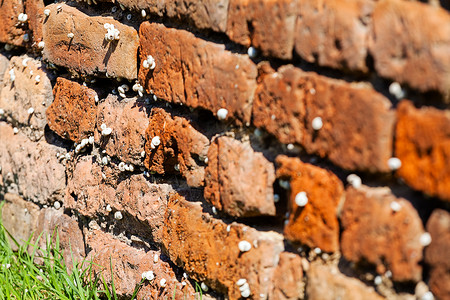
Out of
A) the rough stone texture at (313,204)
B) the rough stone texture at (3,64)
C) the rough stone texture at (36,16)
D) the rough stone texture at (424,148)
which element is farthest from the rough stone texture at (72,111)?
the rough stone texture at (424,148)

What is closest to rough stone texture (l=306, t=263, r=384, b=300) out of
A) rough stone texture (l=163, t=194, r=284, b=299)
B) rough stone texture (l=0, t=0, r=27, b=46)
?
rough stone texture (l=163, t=194, r=284, b=299)

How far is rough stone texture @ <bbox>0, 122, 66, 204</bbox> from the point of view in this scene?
2.83m

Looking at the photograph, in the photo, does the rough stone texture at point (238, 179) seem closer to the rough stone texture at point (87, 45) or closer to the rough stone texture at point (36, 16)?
→ the rough stone texture at point (87, 45)

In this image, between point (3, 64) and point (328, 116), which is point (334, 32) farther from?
point (3, 64)

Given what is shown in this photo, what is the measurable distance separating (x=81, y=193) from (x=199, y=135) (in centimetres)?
87

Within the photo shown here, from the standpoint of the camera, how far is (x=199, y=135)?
2021 millimetres

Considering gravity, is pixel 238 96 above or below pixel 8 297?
above

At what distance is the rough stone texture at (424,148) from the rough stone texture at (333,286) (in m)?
0.32

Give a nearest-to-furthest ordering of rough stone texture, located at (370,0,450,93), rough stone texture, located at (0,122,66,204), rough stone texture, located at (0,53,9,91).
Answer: rough stone texture, located at (370,0,450,93) < rough stone texture, located at (0,122,66,204) < rough stone texture, located at (0,53,9,91)

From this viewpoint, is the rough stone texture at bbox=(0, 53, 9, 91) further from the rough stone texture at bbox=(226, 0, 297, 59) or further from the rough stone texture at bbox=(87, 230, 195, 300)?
the rough stone texture at bbox=(226, 0, 297, 59)

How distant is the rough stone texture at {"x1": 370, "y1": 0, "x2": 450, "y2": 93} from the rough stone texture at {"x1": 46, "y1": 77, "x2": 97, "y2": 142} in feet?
4.84

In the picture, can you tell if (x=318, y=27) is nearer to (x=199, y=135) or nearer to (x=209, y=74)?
(x=209, y=74)

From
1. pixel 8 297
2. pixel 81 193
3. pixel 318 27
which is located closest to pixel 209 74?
pixel 318 27

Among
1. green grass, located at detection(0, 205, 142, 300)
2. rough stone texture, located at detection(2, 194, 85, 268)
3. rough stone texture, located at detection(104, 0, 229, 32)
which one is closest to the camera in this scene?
rough stone texture, located at detection(104, 0, 229, 32)
